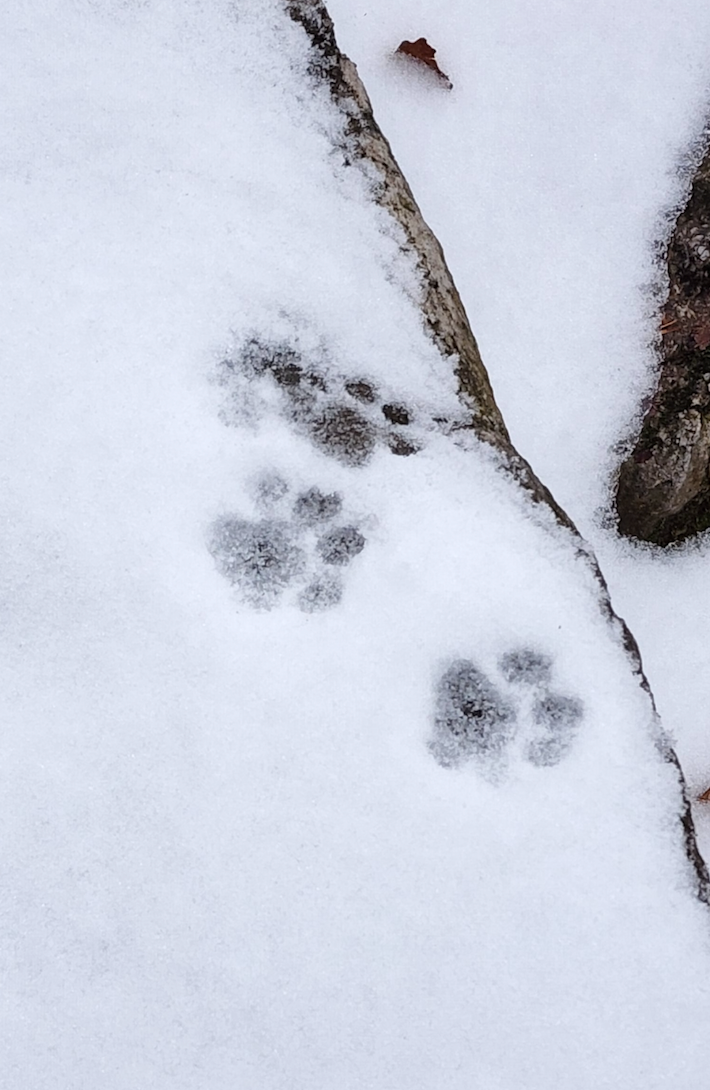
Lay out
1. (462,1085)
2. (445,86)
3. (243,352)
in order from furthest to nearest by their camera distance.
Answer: (445,86)
(243,352)
(462,1085)

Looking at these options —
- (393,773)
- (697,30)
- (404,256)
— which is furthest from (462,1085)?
(697,30)

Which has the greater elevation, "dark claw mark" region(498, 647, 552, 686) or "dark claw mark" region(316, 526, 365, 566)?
"dark claw mark" region(498, 647, 552, 686)

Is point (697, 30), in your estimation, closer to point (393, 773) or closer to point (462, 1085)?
point (393, 773)

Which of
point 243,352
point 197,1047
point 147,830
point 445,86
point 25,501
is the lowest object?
point 197,1047

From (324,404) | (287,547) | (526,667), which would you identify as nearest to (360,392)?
(324,404)

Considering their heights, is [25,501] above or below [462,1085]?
above

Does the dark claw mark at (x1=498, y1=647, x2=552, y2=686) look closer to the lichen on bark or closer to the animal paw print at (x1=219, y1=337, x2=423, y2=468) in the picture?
the animal paw print at (x1=219, y1=337, x2=423, y2=468)

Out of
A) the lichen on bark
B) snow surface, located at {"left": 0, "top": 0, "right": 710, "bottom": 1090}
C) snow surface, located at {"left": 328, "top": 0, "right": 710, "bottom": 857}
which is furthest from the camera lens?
snow surface, located at {"left": 328, "top": 0, "right": 710, "bottom": 857}

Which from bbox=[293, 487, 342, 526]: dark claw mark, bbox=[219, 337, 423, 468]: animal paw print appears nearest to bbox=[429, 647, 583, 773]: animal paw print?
bbox=[293, 487, 342, 526]: dark claw mark
